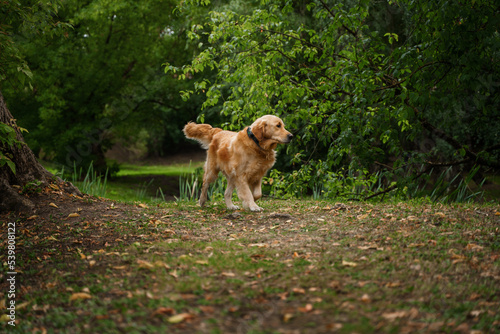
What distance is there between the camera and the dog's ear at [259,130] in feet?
20.2

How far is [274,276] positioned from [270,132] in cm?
316

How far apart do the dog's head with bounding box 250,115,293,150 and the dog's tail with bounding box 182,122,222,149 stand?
1.22 m

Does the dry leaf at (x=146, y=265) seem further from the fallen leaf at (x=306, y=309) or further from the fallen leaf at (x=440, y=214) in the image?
the fallen leaf at (x=440, y=214)

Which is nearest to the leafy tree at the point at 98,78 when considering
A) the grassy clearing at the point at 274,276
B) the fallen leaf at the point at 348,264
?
the grassy clearing at the point at 274,276

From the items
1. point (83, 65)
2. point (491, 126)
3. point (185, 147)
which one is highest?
point (83, 65)

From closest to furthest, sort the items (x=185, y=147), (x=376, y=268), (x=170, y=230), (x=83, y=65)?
(x=376, y=268), (x=170, y=230), (x=83, y=65), (x=185, y=147)

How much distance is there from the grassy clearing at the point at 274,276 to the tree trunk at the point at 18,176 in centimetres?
88

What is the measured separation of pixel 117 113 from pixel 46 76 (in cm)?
338

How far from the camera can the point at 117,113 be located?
17.0 m

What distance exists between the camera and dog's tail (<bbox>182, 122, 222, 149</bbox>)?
23.5ft

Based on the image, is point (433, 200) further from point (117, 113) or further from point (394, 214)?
point (117, 113)

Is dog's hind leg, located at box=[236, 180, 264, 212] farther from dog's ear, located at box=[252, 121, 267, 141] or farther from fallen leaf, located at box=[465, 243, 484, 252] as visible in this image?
fallen leaf, located at box=[465, 243, 484, 252]

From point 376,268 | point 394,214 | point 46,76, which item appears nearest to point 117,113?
point 46,76

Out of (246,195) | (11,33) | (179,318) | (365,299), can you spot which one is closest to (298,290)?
(365,299)
